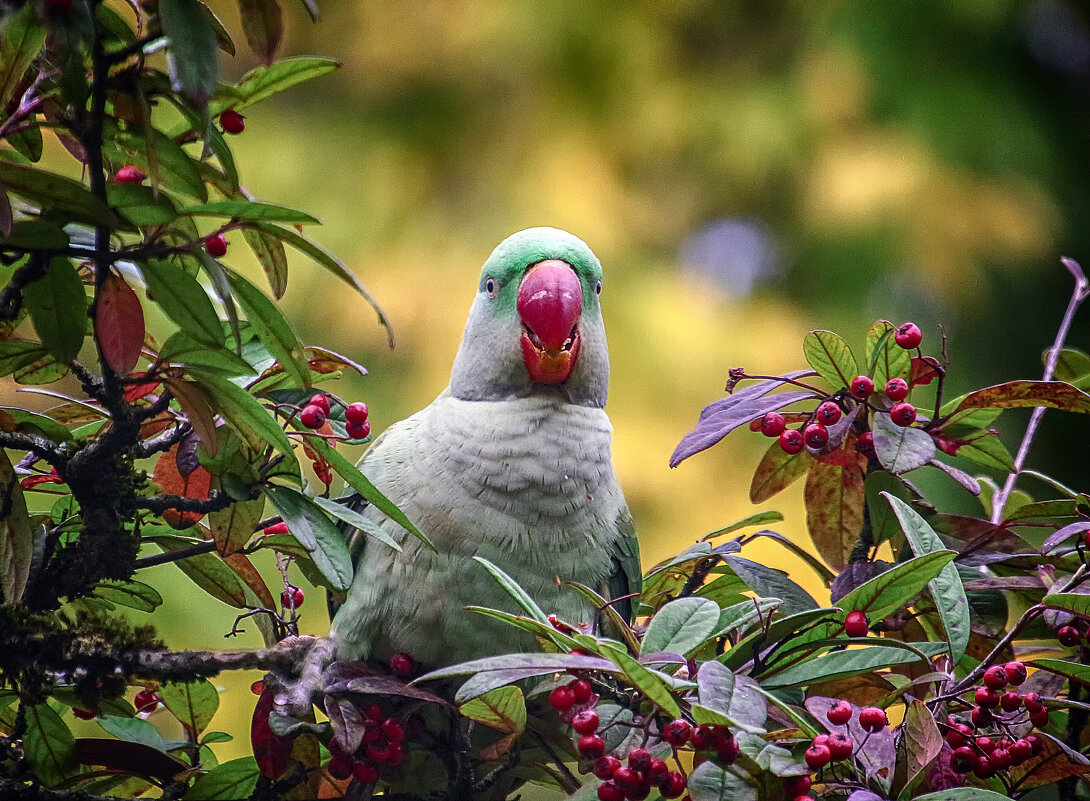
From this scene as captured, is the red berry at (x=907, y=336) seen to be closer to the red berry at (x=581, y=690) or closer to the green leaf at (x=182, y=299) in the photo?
the red berry at (x=581, y=690)

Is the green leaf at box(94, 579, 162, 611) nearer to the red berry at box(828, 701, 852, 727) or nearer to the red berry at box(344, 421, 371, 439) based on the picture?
the red berry at box(344, 421, 371, 439)

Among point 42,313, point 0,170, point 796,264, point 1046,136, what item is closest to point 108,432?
point 42,313

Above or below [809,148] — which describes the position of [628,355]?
below

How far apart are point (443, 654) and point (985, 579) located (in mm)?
707

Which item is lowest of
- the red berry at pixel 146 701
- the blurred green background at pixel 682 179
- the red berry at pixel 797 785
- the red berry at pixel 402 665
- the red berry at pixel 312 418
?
the red berry at pixel 797 785

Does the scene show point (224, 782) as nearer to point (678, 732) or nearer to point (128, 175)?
point (678, 732)

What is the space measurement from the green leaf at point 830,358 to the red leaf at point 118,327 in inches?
29.7

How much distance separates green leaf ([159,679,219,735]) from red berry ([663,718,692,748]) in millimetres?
659

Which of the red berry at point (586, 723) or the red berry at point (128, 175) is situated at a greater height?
the red berry at point (128, 175)

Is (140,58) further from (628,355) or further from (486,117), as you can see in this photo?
(486,117)

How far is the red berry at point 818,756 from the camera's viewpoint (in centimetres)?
88

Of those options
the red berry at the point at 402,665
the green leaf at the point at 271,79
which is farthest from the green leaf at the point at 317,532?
the green leaf at the point at 271,79

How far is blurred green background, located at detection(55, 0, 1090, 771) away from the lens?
13.4 ft

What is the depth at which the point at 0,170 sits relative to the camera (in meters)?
0.83
